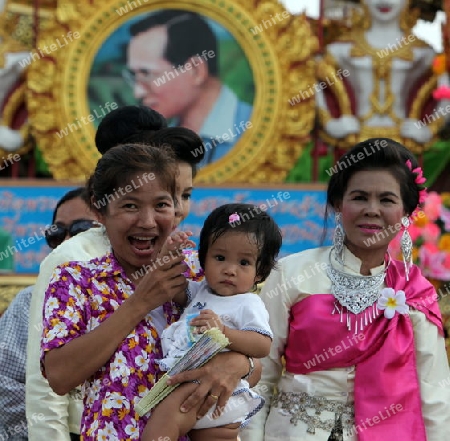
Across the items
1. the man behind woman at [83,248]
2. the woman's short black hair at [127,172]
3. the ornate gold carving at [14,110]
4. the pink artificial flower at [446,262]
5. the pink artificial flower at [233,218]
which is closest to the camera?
the woman's short black hair at [127,172]

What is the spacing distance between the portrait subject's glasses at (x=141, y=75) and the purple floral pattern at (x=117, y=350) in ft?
18.7

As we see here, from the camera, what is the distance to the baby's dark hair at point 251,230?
2160 millimetres

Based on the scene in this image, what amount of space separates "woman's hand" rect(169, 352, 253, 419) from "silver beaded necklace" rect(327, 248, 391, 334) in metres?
0.65

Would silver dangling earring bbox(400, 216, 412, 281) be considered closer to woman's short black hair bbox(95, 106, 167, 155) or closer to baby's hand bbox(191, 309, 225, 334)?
woman's short black hair bbox(95, 106, 167, 155)

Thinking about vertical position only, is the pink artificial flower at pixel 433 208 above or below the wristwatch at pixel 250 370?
above

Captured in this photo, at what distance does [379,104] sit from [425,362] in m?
5.30

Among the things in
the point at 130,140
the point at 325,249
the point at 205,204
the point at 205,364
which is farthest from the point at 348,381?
the point at 205,204

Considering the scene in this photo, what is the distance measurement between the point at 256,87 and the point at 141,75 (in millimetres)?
918

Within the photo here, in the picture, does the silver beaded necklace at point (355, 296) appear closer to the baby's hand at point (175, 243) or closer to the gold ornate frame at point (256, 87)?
the baby's hand at point (175, 243)

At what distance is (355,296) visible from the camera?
2605 mm

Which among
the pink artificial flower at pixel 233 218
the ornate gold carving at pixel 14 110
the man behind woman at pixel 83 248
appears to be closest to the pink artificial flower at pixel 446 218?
the man behind woman at pixel 83 248

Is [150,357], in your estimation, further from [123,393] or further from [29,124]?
[29,124]

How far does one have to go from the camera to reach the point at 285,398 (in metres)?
2.59

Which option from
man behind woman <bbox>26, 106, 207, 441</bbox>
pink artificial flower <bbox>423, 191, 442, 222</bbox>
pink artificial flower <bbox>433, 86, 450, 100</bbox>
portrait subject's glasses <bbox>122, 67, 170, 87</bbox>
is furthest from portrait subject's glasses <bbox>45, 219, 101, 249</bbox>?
pink artificial flower <bbox>433, 86, 450, 100</bbox>
